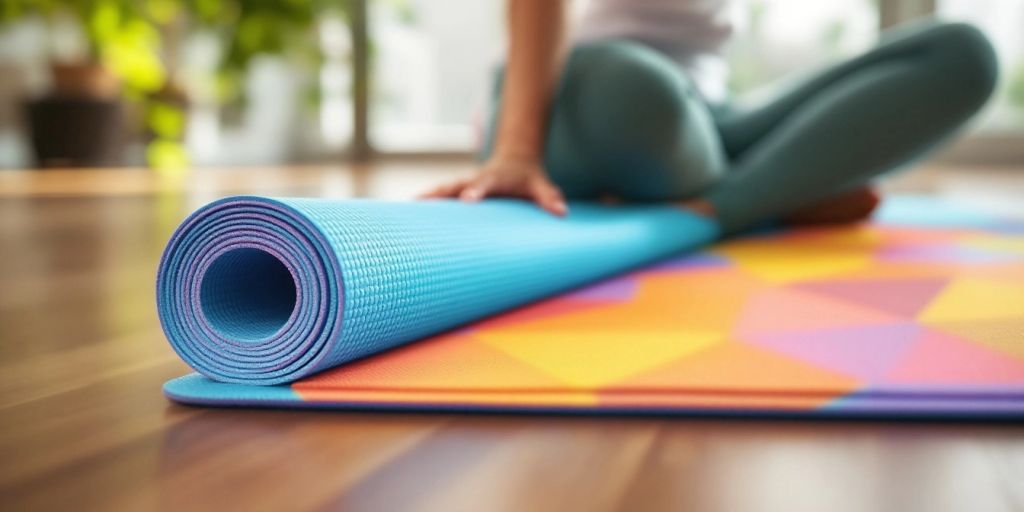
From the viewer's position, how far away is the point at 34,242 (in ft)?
5.57

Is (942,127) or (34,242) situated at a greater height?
(942,127)

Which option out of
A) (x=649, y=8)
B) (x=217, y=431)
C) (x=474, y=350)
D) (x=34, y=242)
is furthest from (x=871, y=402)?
(x=34, y=242)

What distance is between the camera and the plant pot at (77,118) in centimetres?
434

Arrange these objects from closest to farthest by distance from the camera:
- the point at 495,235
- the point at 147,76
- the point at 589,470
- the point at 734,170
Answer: the point at 589,470
the point at 495,235
the point at 734,170
the point at 147,76

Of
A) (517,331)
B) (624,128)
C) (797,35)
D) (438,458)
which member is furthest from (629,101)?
(797,35)

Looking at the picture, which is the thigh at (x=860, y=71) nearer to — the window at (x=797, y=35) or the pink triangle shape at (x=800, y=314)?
the pink triangle shape at (x=800, y=314)

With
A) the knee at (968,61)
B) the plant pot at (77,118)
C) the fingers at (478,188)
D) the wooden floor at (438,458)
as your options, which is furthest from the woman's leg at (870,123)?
the plant pot at (77,118)

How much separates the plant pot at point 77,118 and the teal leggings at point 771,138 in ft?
11.3

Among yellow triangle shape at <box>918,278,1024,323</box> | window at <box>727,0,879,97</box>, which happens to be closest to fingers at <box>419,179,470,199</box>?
yellow triangle shape at <box>918,278,1024,323</box>

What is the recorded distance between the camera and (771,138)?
5.60 ft

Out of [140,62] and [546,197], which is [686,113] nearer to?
[546,197]

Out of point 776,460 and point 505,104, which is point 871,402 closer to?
point 776,460

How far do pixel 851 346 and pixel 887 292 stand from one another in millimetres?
332

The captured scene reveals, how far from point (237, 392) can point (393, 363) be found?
0.13 m
